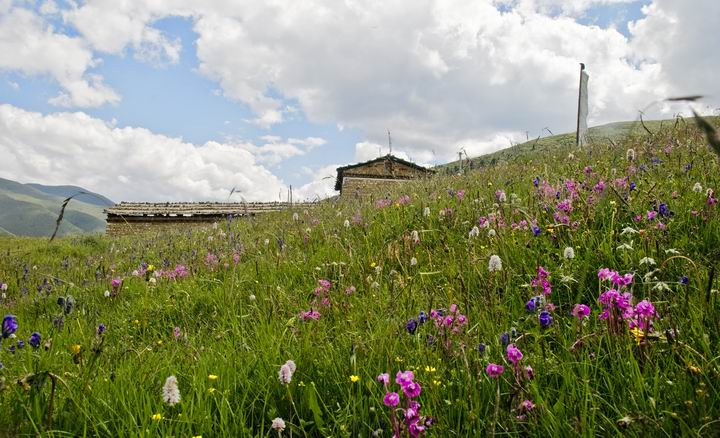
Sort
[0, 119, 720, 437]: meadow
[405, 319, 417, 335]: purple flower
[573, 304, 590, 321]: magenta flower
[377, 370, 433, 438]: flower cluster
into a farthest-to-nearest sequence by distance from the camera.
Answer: [405, 319, 417, 335]: purple flower, [573, 304, 590, 321]: magenta flower, [0, 119, 720, 437]: meadow, [377, 370, 433, 438]: flower cluster

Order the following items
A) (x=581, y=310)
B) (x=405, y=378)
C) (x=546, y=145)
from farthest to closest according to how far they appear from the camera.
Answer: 1. (x=546, y=145)
2. (x=581, y=310)
3. (x=405, y=378)

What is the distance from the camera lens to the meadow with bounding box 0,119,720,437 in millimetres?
1871

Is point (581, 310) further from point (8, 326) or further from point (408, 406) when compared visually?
point (8, 326)

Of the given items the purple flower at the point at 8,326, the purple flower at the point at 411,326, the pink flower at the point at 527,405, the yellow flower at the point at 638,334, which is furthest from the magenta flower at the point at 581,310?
the purple flower at the point at 8,326

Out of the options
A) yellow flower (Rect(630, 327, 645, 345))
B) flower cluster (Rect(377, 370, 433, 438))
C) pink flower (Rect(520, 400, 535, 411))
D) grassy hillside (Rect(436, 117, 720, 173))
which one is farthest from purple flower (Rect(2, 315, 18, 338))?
grassy hillside (Rect(436, 117, 720, 173))

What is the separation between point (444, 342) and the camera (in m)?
2.28

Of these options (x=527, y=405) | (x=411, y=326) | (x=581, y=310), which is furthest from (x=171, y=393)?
(x=581, y=310)

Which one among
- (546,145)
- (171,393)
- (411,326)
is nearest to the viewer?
(171,393)

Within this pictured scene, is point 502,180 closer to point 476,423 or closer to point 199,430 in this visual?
point 476,423

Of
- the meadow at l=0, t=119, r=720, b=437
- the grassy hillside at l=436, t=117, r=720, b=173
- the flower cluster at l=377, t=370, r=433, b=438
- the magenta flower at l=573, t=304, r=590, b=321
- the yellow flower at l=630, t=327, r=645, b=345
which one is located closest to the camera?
the flower cluster at l=377, t=370, r=433, b=438

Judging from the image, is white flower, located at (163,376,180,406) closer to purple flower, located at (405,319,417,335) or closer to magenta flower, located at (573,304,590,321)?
purple flower, located at (405,319,417,335)

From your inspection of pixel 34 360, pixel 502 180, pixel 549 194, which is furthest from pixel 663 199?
pixel 34 360

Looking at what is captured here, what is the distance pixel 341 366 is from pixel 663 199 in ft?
11.1

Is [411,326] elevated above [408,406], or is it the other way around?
[411,326]
